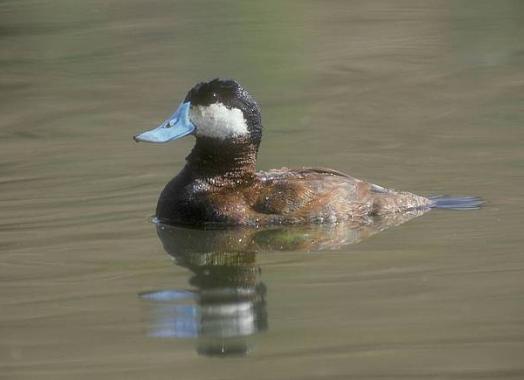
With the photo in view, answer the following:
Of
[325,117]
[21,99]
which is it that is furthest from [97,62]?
[325,117]

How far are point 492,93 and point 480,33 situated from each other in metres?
2.73

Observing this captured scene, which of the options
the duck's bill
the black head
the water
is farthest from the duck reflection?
the black head

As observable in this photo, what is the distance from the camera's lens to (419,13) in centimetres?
1570

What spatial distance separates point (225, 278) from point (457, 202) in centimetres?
191

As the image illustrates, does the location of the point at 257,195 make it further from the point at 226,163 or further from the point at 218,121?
the point at 218,121

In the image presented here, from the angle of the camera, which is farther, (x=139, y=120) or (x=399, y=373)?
(x=139, y=120)

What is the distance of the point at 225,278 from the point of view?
6.97 metres

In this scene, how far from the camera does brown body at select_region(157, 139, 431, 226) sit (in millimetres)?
7938

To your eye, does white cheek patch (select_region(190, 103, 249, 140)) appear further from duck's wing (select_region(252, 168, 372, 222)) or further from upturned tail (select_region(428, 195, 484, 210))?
upturned tail (select_region(428, 195, 484, 210))

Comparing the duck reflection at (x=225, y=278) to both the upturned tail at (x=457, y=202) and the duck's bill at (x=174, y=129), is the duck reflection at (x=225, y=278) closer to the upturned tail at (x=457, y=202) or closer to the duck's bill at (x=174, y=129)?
the upturned tail at (x=457, y=202)

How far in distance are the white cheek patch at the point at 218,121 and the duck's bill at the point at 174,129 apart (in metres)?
0.04

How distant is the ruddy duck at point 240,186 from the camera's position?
7.95 meters

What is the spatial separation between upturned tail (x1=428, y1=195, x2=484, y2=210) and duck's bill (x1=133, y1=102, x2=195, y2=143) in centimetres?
149

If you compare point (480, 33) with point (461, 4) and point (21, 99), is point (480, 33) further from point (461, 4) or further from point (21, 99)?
point (21, 99)
